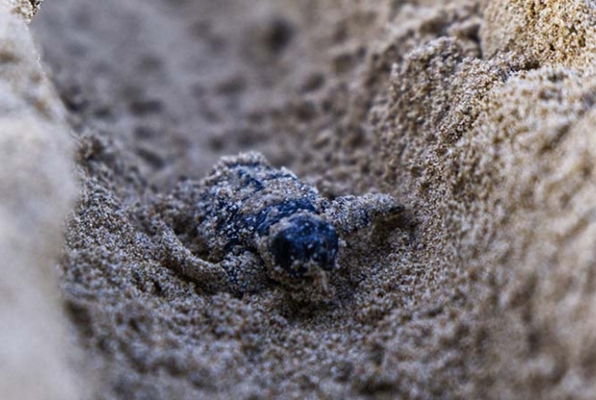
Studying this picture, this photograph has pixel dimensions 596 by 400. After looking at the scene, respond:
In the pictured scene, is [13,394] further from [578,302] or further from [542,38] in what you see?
[542,38]

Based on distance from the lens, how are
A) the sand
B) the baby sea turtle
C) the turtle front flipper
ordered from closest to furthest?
the sand
the baby sea turtle
the turtle front flipper

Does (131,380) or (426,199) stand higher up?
(426,199)

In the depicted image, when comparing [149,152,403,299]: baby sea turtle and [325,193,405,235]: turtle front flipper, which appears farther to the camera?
[325,193,405,235]: turtle front flipper

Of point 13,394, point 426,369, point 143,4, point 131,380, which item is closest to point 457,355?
point 426,369

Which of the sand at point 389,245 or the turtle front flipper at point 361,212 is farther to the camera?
the turtle front flipper at point 361,212

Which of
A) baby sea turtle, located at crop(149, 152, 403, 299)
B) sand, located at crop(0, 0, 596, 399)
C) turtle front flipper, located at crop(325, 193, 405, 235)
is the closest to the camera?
sand, located at crop(0, 0, 596, 399)

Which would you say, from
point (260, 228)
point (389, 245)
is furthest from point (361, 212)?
point (260, 228)
